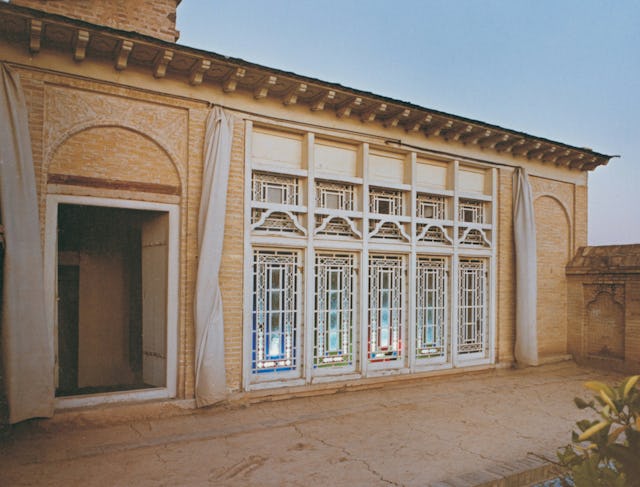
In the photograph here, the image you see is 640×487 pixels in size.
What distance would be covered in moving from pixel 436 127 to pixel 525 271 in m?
3.91

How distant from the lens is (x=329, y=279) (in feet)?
29.8

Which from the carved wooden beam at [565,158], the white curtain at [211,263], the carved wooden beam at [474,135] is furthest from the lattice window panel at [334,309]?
the carved wooden beam at [565,158]

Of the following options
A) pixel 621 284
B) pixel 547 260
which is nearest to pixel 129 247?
pixel 547 260

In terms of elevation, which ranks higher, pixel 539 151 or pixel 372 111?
pixel 372 111

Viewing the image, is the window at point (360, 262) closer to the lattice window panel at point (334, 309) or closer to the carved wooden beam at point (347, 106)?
the lattice window panel at point (334, 309)

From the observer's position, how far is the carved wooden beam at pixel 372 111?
358 inches

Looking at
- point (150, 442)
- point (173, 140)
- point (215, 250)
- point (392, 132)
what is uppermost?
point (392, 132)

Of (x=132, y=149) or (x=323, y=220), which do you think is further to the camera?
(x=323, y=220)

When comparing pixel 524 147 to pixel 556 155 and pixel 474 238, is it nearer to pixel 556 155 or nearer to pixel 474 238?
pixel 556 155

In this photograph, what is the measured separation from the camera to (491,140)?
11055 mm

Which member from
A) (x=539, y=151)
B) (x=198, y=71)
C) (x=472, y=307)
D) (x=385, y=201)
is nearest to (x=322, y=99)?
(x=198, y=71)

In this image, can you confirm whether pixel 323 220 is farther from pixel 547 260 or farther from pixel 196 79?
pixel 547 260

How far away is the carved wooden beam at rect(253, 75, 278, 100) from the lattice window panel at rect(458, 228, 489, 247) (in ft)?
17.0

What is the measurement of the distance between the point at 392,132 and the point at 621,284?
266 inches
